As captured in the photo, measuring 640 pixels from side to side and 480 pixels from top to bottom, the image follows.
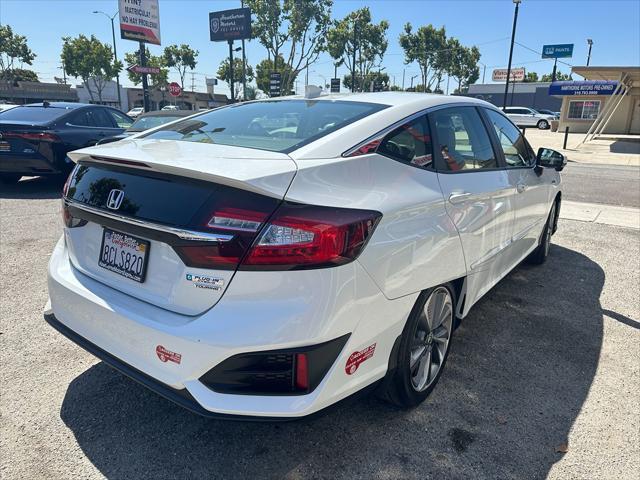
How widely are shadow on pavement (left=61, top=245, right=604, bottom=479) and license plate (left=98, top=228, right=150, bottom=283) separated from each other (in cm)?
83

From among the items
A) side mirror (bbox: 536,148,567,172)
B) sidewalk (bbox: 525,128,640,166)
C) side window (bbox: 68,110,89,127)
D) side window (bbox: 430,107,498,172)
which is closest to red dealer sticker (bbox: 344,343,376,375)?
side window (bbox: 430,107,498,172)

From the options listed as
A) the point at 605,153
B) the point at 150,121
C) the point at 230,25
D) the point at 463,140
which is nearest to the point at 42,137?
the point at 150,121

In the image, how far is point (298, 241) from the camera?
1736mm

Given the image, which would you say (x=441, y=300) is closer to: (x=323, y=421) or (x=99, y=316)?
(x=323, y=421)

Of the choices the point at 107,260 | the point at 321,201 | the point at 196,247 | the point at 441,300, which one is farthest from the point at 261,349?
the point at 441,300

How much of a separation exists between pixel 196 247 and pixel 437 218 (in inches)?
48.6

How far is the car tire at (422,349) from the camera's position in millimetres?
2285

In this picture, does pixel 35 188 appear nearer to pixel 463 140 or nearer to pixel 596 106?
pixel 463 140

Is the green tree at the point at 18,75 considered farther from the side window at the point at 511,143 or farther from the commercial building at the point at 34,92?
the side window at the point at 511,143

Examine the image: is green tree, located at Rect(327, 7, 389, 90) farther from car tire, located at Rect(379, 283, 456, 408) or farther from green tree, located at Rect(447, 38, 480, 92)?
car tire, located at Rect(379, 283, 456, 408)

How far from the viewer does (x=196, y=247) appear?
1770 millimetres

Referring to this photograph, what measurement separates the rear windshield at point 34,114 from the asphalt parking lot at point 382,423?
540 cm

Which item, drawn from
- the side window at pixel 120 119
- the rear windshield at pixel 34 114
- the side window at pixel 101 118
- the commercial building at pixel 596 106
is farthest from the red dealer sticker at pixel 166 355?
the commercial building at pixel 596 106

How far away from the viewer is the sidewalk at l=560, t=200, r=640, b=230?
735 cm
